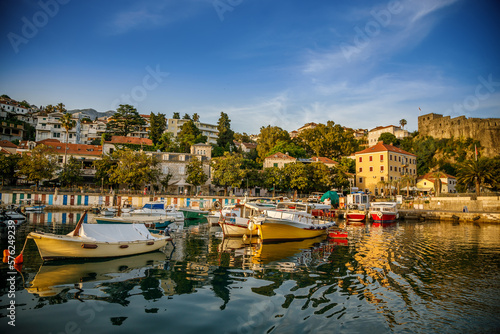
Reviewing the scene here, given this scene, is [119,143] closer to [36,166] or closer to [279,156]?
[36,166]

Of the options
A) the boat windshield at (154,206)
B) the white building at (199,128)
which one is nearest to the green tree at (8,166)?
the boat windshield at (154,206)

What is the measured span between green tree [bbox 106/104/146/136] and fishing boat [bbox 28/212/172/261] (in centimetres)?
7667

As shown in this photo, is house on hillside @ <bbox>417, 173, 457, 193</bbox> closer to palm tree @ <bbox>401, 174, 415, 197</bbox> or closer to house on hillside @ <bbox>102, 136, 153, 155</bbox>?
palm tree @ <bbox>401, 174, 415, 197</bbox>

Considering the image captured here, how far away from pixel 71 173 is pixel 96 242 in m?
51.4

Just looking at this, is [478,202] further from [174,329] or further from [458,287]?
[174,329]

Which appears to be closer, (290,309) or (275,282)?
(290,309)

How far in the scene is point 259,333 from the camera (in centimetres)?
790

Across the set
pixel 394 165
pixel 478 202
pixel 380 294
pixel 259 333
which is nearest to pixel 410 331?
pixel 380 294

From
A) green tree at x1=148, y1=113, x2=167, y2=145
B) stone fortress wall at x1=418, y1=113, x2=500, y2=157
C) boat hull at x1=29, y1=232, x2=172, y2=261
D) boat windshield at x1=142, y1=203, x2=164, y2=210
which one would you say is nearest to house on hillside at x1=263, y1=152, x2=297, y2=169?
green tree at x1=148, y1=113, x2=167, y2=145

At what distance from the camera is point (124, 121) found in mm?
88000

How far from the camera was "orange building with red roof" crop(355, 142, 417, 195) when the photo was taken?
69812 millimetres

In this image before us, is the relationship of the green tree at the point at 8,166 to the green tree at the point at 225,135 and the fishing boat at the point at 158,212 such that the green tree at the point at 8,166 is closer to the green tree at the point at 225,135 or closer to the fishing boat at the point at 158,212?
the fishing boat at the point at 158,212

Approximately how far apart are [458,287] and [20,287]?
56.3 ft

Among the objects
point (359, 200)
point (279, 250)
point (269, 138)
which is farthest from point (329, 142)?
point (279, 250)
